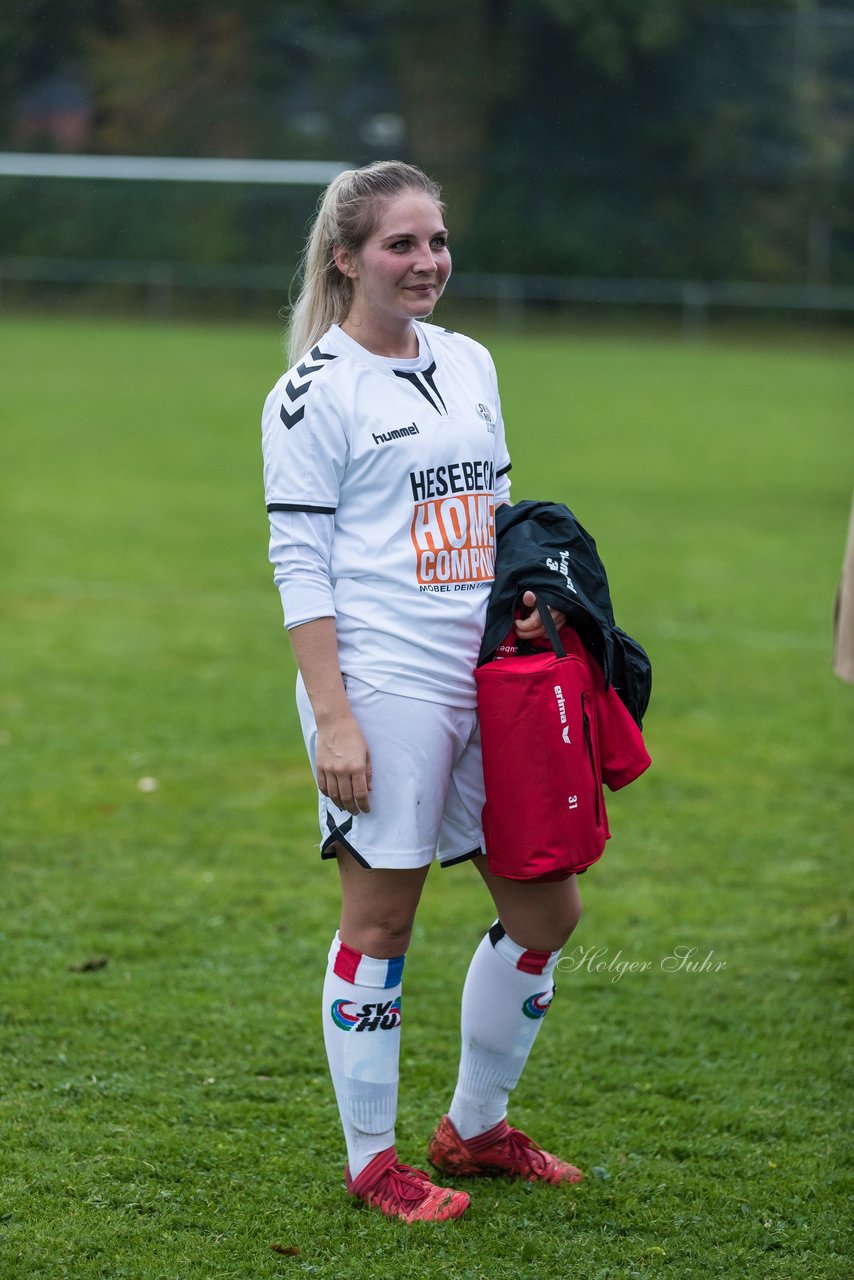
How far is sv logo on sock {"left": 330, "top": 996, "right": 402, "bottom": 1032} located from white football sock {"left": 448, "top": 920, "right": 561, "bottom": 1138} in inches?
8.7

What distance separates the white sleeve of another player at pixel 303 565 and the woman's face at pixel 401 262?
16.3 inches

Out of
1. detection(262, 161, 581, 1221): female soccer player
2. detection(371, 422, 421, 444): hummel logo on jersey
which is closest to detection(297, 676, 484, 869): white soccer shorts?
detection(262, 161, 581, 1221): female soccer player

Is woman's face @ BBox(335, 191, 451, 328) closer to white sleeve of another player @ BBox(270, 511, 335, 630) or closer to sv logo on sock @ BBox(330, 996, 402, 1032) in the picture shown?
white sleeve of another player @ BBox(270, 511, 335, 630)

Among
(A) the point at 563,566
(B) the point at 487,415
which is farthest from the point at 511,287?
(A) the point at 563,566

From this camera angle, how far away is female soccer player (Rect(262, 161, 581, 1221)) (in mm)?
2803

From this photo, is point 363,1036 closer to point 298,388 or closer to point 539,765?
point 539,765

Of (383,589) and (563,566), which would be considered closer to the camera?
(383,589)

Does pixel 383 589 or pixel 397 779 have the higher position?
pixel 383 589

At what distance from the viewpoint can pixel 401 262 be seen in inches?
112

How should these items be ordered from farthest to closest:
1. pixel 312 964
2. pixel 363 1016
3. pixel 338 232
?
pixel 312 964 < pixel 363 1016 < pixel 338 232

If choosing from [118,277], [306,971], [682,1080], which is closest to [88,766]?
[306,971]

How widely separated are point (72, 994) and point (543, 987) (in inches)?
57.3

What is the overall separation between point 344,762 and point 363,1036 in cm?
59

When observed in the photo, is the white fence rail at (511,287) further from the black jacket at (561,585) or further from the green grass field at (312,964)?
the black jacket at (561,585)
